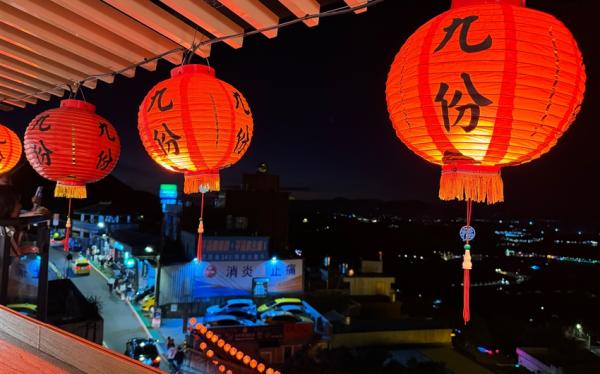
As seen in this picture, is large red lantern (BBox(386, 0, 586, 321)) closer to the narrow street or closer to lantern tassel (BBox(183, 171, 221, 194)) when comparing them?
lantern tassel (BBox(183, 171, 221, 194))

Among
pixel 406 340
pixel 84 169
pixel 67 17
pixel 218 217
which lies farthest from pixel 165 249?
pixel 67 17

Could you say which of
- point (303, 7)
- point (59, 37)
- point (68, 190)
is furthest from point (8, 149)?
point (303, 7)

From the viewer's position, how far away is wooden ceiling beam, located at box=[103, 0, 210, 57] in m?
3.05

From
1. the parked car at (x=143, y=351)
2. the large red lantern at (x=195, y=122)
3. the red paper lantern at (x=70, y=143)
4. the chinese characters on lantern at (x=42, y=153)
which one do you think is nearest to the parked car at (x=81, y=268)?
the parked car at (x=143, y=351)

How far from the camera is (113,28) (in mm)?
3402

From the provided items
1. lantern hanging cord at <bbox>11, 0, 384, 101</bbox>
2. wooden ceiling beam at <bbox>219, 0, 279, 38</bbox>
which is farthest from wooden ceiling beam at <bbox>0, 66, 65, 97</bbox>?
wooden ceiling beam at <bbox>219, 0, 279, 38</bbox>

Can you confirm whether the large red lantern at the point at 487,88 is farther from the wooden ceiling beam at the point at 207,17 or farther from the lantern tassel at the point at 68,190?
the lantern tassel at the point at 68,190

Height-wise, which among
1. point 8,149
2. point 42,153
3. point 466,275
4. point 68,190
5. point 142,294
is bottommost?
point 142,294

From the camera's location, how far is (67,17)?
11.0 ft

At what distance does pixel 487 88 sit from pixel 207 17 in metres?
2.24

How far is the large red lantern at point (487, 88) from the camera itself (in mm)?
2047

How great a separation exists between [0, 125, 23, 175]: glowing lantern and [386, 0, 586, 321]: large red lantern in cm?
622

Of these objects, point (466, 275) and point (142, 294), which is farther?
point (142, 294)

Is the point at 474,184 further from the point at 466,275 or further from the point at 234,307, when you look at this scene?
the point at 234,307
